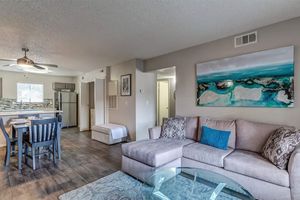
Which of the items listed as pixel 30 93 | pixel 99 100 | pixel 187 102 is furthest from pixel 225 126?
pixel 30 93

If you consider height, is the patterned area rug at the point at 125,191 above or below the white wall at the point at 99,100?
below

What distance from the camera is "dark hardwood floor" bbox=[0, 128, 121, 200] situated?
227 centimetres

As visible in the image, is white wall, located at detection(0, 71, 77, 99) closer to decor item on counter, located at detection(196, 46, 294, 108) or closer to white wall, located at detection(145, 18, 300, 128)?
white wall, located at detection(145, 18, 300, 128)

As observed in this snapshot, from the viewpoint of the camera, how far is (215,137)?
2727 mm

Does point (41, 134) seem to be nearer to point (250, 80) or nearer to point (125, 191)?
point (125, 191)

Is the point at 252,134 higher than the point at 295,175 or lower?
higher

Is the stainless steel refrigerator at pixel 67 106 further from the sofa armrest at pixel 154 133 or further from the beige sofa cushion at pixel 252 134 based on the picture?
the beige sofa cushion at pixel 252 134

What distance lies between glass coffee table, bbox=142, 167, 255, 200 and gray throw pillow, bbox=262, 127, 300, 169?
0.66 metres

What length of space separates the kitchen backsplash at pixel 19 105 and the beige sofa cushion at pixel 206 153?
7164 millimetres

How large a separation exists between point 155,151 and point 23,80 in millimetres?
7180

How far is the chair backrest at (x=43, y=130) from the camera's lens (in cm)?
292

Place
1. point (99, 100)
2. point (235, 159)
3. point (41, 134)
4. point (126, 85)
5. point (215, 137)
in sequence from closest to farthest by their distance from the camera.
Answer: point (235, 159) → point (215, 137) → point (41, 134) → point (126, 85) → point (99, 100)

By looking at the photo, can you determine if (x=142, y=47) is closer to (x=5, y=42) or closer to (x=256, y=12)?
(x=256, y=12)

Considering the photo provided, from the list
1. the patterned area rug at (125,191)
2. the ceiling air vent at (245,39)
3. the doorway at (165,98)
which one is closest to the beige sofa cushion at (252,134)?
the patterned area rug at (125,191)
